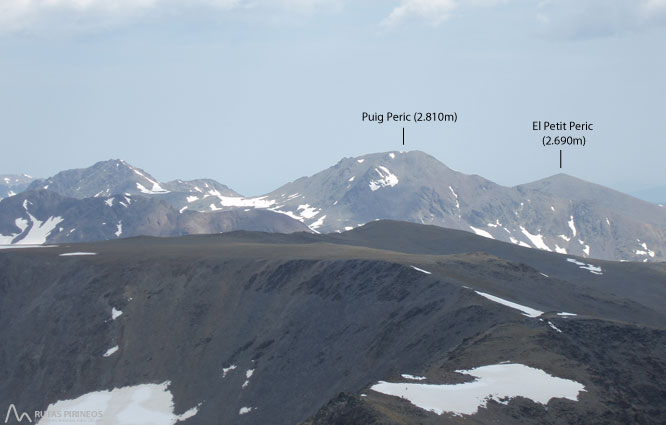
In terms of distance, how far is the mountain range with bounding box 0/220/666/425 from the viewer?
200ft

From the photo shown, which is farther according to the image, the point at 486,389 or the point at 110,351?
the point at 110,351

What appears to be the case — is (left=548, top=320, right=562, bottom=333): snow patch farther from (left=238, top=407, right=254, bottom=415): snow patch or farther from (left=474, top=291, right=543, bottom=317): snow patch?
(left=238, top=407, right=254, bottom=415): snow patch

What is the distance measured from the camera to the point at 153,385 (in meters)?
116

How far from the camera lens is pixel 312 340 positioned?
107 m

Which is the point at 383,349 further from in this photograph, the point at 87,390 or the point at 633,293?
the point at 633,293

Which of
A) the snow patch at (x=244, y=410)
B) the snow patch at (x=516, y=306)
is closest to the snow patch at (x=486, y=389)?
the snow patch at (x=516, y=306)

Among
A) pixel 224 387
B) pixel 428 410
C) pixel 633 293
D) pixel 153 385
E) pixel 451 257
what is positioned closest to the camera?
pixel 428 410

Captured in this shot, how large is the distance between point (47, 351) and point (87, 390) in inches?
481

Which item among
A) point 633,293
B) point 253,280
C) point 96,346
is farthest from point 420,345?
point 633,293

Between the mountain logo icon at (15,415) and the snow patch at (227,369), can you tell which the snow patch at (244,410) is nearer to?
the snow patch at (227,369)

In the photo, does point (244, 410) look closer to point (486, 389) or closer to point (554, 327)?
point (554, 327)

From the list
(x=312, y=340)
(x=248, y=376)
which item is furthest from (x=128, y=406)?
(x=312, y=340)

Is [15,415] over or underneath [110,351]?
underneath

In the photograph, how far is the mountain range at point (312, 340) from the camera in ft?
200
